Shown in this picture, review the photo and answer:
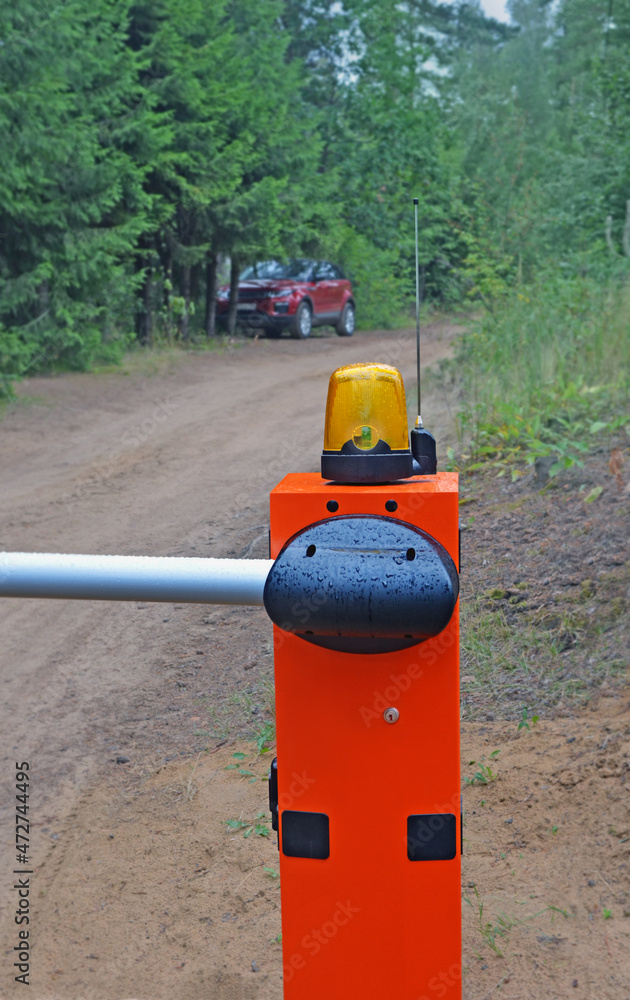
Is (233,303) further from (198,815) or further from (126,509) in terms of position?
(198,815)

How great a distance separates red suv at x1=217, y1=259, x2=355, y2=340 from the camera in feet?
65.5

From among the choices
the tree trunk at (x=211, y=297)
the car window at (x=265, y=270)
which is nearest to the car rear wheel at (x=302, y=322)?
the car window at (x=265, y=270)

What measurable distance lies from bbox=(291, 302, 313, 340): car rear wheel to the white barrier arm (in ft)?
62.9

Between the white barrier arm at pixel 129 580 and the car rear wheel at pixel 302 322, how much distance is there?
62.9 feet

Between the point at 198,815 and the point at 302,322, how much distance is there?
57.6 ft

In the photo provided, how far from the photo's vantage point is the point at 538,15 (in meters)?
56.7

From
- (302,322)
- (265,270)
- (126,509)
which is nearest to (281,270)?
(265,270)

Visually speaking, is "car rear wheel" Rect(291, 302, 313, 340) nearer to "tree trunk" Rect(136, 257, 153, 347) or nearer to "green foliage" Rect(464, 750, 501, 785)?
"tree trunk" Rect(136, 257, 153, 347)

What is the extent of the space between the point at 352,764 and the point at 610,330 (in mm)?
7701

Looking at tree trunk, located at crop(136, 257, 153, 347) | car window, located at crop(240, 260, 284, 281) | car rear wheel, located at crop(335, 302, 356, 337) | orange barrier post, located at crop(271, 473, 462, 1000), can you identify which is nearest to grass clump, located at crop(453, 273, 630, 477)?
orange barrier post, located at crop(271, 473, 462, 1000)

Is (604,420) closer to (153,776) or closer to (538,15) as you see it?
(153,776)

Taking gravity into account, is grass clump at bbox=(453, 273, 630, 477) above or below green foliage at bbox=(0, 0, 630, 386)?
below

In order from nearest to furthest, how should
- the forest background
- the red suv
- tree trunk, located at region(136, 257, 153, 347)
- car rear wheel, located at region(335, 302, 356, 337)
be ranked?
the forest background, tree trunk, located at region(136, 257, 153, 347), the red suv, car rear wheel, located at region(335, 302, 356, 337)

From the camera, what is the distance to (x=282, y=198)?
20.2m
